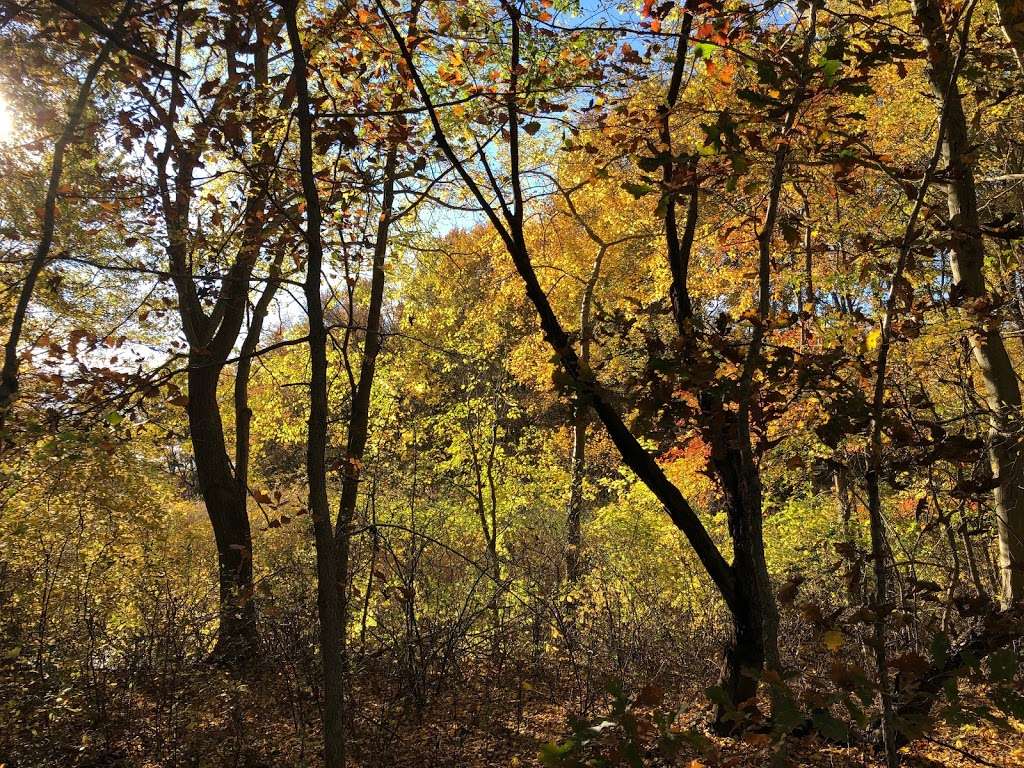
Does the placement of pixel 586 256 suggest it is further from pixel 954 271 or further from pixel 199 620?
pixel 199 620

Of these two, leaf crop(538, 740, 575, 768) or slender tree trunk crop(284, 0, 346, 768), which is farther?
slender tree trunk crop(284, 0, 346, 768)

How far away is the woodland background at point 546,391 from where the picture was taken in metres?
2.44

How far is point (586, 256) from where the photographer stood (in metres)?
12.5

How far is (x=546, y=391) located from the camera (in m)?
6.40

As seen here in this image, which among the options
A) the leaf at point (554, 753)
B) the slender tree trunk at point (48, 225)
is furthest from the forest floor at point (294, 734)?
the leaf at point (554, 753)

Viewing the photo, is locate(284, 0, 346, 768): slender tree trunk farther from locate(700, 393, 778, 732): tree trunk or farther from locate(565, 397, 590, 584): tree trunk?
locate(565, 397, 590, 584): tree trunk

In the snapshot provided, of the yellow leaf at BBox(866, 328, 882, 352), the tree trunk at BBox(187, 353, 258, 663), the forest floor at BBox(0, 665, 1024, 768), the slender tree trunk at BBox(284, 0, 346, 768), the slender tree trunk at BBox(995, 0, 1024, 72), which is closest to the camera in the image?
the yellow leaf at BBox(866, 328, 882, 352)

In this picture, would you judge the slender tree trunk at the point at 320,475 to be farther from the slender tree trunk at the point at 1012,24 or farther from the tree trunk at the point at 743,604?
the slender tree trunk at the point at 1012,24

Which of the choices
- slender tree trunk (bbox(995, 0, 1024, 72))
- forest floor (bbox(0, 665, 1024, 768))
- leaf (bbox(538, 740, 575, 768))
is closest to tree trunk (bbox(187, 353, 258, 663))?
forest floor (bbox(0, 665, 1024, 768))

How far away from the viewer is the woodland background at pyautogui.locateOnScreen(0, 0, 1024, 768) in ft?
8.00

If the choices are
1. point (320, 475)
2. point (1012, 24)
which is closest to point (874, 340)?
point (320, 475)

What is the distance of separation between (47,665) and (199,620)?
3.47ft

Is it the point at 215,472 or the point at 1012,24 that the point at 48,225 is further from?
the point at 1012,24

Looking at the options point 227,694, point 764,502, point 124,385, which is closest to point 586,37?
point 124,385
